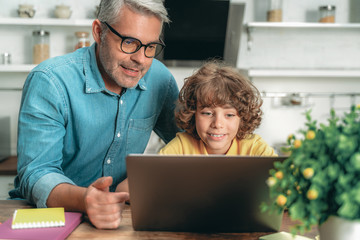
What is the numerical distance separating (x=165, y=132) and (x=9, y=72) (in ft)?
6.03

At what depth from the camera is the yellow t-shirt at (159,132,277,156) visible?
146 centimetres

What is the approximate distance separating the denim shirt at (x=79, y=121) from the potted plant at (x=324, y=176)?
71cm

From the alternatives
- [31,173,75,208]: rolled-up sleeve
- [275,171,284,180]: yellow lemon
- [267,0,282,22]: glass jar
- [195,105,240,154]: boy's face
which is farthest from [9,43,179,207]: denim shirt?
[267,0,282,22]: glass jar

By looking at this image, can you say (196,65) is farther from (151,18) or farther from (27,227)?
(27,227)

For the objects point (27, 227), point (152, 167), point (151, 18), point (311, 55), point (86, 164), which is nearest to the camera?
point (152, 167)

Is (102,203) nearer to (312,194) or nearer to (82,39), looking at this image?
(312,194)

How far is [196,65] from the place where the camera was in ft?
9.99

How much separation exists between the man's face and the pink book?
2.04 ft

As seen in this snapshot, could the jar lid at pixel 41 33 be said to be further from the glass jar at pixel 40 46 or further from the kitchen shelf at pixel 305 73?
the kitchen shelf at pixel 305 73

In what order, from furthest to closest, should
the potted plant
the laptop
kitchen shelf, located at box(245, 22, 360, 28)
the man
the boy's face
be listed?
kitchen shelf, located at box(245, 22, 360, 28) < the boy's face < the man < the laptop < the potted plant

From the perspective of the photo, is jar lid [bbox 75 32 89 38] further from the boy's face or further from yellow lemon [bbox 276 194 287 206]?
yellow lemon [bbox 276 194 287 206]

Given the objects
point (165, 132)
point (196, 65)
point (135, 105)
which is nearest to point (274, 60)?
point (196, 65)

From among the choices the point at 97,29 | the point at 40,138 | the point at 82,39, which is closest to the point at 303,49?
the point at 82,39

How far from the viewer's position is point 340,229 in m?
0.64
